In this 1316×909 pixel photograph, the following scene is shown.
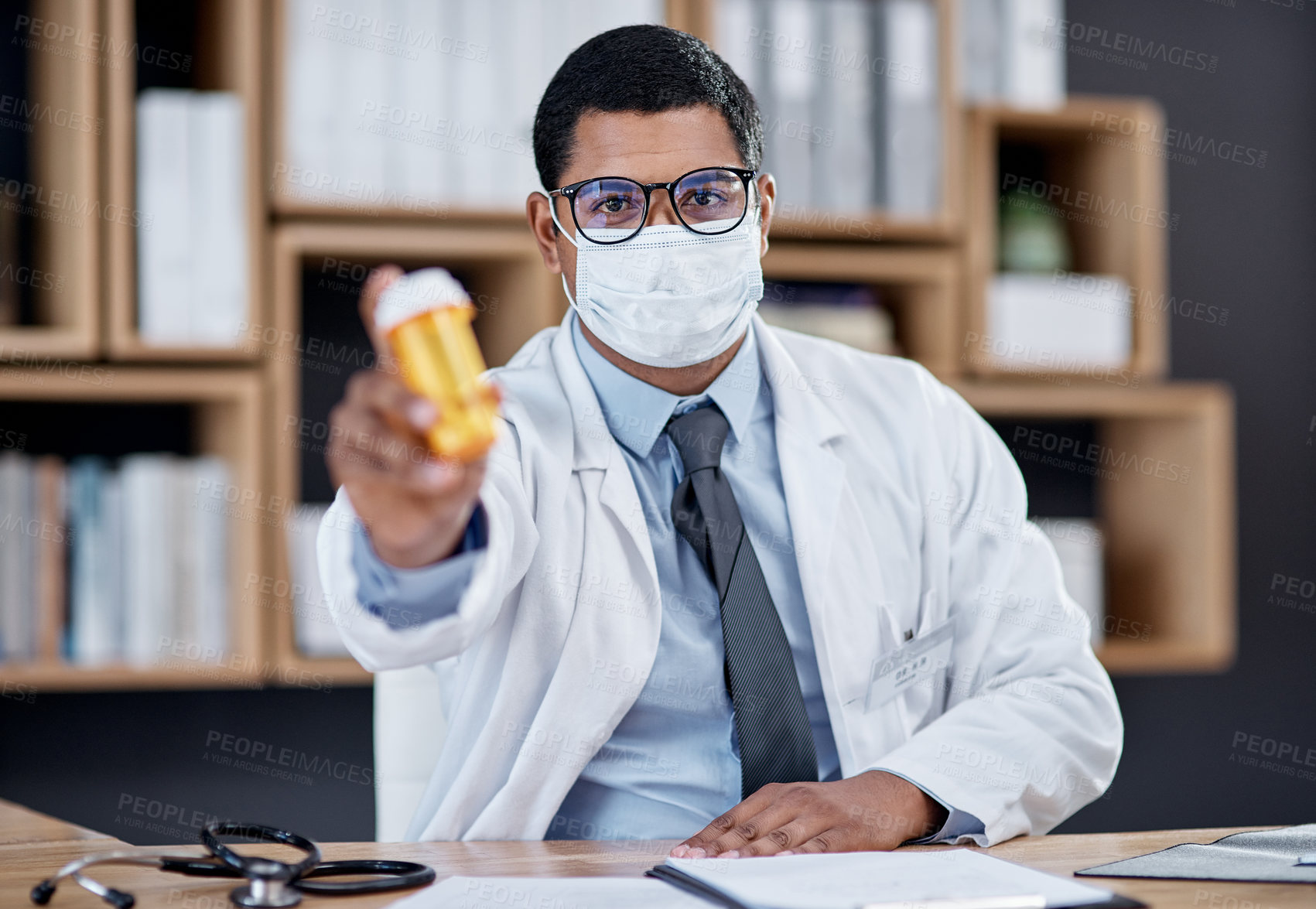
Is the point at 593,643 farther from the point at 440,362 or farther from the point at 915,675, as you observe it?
the point at 440,362

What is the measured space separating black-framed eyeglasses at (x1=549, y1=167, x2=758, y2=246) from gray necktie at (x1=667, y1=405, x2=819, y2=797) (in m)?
0.27

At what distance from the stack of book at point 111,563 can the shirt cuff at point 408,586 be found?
1.16 m

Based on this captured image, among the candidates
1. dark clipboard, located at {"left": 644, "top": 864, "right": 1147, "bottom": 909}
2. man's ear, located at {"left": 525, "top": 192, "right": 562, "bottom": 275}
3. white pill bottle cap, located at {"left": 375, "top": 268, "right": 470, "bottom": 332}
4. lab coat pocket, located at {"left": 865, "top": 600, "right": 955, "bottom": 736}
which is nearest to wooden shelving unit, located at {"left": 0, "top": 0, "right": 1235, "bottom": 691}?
man's ear, located at {"left": 525, "top": 192, "right": 562, "bottom": 275}

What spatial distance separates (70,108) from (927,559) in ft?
5.15

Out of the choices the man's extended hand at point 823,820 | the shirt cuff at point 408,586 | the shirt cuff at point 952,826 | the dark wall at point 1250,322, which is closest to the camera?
the shirt cuff at point 408,586

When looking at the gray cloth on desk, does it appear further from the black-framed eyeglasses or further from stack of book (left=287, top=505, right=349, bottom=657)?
stack of book (left=287, top=505, right=349, bottom=657)

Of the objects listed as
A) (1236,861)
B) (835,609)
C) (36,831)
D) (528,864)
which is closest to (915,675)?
(835,609)

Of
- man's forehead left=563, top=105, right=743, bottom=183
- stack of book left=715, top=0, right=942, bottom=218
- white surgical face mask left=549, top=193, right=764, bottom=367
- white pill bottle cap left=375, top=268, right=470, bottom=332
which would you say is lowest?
white pill bottle cap left=375, top=268, right=470, bottom=332

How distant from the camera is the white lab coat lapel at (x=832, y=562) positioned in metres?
1.39

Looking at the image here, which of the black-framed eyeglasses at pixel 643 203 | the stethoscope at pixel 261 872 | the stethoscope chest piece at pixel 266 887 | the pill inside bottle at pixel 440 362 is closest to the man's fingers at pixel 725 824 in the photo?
the stethoscope at pixel 261 872

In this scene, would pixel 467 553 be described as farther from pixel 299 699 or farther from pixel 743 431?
pixel 299 699

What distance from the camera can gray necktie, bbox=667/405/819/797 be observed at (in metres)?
1.30

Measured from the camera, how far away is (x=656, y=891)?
2.95ft

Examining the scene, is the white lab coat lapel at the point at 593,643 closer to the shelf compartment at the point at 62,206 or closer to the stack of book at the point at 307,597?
the stack of book at the point at 307,597
